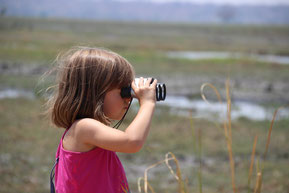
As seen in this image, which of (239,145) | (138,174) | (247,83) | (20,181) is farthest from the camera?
(247,83)

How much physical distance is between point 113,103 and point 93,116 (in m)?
0.11

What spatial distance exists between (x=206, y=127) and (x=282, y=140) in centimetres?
189

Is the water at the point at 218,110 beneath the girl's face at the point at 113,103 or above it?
beneath

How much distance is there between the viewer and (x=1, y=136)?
8.46m

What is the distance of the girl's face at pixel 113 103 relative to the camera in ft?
6.02

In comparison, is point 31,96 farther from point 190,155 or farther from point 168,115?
point 190,155

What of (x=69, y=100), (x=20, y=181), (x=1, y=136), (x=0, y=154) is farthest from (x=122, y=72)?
(x=1, y=136)

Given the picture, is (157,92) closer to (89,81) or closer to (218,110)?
(89,81)

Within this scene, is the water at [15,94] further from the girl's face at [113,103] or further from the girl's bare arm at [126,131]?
the girl's bare arm at [126,131]

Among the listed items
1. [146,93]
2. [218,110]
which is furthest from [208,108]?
[146,93]

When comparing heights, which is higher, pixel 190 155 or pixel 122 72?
pixel 122 72

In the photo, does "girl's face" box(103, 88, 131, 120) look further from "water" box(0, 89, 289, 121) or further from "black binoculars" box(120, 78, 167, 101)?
"water" box(0, 89, 289, 121)

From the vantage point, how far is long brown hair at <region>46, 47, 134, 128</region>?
1800 millimetres

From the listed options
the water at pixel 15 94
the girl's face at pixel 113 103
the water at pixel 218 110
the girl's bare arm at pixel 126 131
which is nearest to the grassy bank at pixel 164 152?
the water at pixel 218 110
